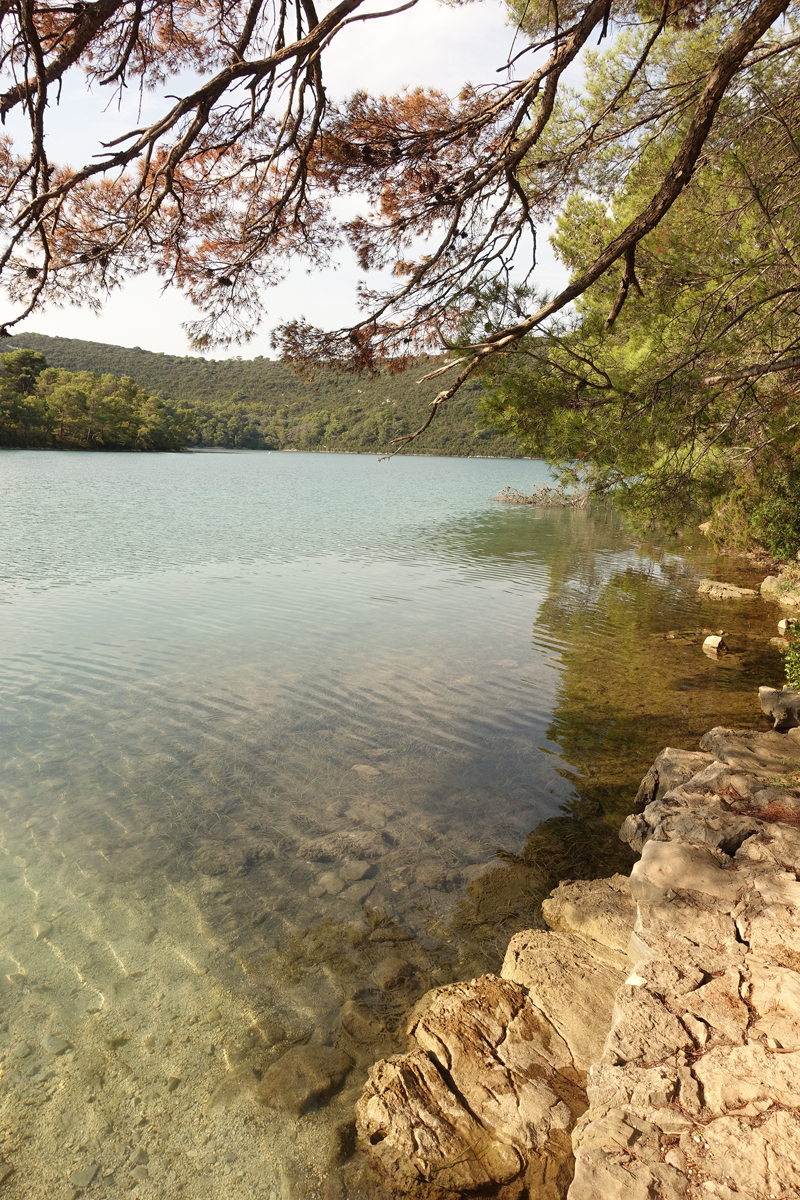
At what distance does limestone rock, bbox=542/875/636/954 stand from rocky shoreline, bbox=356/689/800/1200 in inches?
0.5

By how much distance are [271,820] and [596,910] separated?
265 cm

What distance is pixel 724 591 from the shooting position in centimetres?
1434

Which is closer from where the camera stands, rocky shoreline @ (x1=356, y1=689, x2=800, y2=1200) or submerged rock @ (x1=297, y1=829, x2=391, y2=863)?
rocky shoreline @ (x1=356, y1=689, x2=800, y2=1200)

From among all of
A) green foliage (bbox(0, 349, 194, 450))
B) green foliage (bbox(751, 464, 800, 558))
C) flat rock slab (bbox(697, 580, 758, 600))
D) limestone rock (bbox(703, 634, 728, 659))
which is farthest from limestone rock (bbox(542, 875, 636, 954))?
green foliage (bbox(0, 349, 194, 450))

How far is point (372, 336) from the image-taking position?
5316 millimetres

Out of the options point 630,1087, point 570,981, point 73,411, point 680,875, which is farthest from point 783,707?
point 73,411

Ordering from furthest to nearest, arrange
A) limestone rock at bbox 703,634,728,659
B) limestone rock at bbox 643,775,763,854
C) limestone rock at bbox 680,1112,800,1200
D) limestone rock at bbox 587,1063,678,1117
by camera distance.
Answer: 1. limestone rock at bbox 703,634,728,659
2. limestone rock at bbox 643,775,763,854
3. limestone rock at bbox 587,1063,678,1117
4. limestone rock at bbox 680,1112,800,1200

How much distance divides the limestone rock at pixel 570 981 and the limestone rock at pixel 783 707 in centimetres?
390

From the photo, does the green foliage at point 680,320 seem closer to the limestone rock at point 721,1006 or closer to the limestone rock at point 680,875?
the limestone rock at point 680,875

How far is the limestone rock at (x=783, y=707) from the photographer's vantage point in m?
6.39

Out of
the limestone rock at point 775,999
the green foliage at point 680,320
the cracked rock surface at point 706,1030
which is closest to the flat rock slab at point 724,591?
the green foliage at point 680,320

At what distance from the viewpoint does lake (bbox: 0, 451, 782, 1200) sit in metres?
2.93

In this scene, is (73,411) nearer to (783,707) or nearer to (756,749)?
(783,707)

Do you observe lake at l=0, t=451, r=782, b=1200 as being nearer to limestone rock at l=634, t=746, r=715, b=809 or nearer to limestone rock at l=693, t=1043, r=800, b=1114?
limestone rock at l=634, t=746, r=715, b=809
